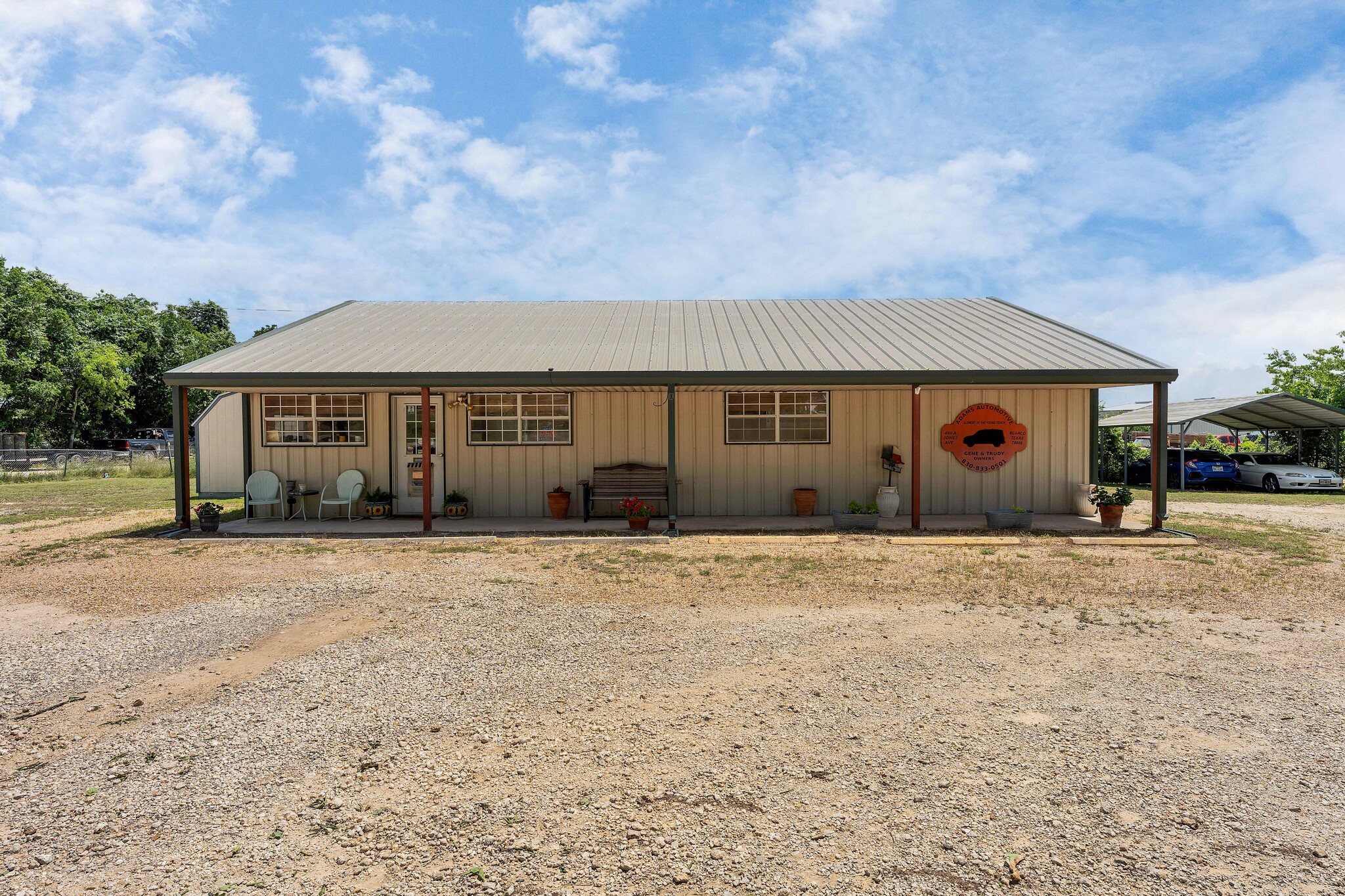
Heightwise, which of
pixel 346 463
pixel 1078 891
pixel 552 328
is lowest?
pixel 1078 891

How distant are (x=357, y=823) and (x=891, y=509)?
914 cm

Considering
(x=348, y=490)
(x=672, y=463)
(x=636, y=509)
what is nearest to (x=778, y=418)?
(x=672, y=463)

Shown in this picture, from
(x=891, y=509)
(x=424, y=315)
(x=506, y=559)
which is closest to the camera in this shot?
(x=506, y=559)

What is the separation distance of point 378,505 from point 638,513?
170 inches

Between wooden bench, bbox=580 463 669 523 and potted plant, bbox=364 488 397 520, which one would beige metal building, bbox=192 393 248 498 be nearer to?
potted plant, bbox=364 488 397 520

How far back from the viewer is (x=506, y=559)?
7.43 m

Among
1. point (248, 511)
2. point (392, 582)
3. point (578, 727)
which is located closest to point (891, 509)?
point (392, 582)

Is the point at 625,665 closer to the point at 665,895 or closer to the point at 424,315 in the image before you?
the point at 665,895

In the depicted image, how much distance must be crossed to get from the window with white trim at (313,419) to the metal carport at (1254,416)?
16.7 m

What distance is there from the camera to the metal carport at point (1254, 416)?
1675 centimetres

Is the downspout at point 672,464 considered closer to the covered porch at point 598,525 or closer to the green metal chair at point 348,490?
the covered porch at point 598,525

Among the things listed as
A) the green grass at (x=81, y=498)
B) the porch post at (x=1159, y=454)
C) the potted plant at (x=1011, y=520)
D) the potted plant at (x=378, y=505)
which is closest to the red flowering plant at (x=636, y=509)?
the potted plant at (x=378, y=505)

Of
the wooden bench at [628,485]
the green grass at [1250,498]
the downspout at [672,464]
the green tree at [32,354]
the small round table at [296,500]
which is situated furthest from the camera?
the green tree at [32,354]

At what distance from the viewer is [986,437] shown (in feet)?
35.9
